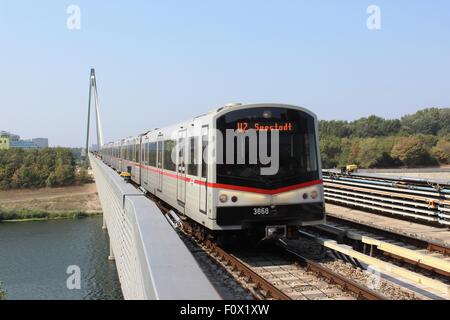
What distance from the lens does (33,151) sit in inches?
4422

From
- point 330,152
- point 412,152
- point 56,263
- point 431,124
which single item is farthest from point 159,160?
point 431,124

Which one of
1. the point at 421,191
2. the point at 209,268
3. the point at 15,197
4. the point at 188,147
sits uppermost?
the point at 188,147

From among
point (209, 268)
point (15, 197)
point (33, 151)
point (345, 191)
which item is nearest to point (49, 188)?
point (15, 197)

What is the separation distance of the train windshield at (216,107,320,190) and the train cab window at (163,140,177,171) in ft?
13.1

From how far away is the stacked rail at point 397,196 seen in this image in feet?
44.0

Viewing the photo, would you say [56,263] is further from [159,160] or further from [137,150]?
[159,160]

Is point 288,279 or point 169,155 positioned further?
point 169,155

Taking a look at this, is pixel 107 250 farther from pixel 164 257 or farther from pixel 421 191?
pixel 164 257

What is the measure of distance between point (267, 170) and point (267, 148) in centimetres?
45

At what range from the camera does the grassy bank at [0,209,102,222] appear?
65000mm

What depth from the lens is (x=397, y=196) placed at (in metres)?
15.2

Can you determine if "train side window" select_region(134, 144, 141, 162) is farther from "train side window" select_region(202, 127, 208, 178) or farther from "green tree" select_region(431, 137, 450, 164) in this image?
"green tree" select_region(431, 137, 450, 164)

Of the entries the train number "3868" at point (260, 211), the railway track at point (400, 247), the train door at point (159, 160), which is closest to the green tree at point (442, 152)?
the railway track at point (400, 247)
